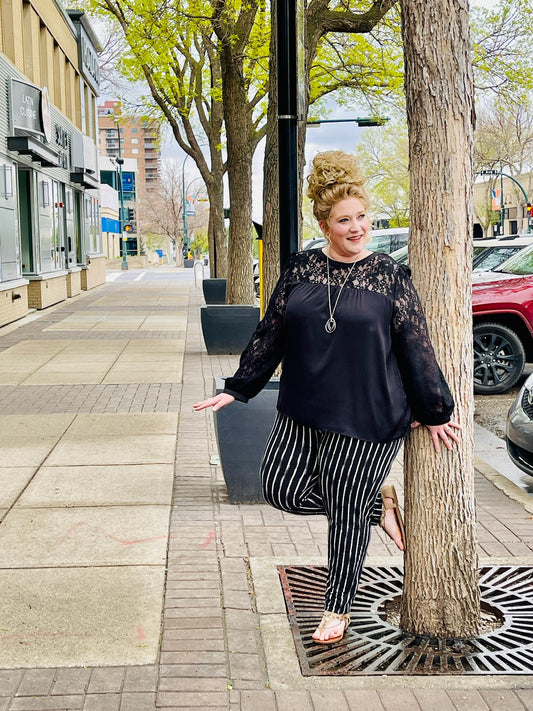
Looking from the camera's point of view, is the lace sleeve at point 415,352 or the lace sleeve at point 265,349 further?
the lace sleeve at point 265,349

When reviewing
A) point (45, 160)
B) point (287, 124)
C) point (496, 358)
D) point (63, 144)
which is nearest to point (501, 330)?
point (496, 358)

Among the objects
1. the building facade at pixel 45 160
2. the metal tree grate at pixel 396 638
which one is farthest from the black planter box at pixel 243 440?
the building facade at pixel 45 160

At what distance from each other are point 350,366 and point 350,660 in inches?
45.9

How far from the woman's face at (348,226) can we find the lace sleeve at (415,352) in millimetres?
201

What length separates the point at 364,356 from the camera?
11.6ft

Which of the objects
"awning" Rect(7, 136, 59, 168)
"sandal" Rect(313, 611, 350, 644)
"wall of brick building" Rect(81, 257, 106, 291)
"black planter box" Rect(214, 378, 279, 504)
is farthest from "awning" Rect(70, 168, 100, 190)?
"sandal" Rect(313, 611, 350, 644)

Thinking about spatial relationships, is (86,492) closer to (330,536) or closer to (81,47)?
(330,536)

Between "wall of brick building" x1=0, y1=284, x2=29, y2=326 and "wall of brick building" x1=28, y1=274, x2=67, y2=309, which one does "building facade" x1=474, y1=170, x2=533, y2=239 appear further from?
"wall of brick building" x1=0, y1=284, x2=29, y2=326

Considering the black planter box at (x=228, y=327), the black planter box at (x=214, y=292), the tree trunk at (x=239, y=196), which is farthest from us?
the black planter box at (x=214, y=292)

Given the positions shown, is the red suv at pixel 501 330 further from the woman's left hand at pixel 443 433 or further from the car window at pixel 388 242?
the car window at pixel 388 242

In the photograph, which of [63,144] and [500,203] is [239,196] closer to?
[63,144]

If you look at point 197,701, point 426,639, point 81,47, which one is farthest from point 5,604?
point 81,47

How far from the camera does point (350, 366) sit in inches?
140

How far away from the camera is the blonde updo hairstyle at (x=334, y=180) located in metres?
3.59
